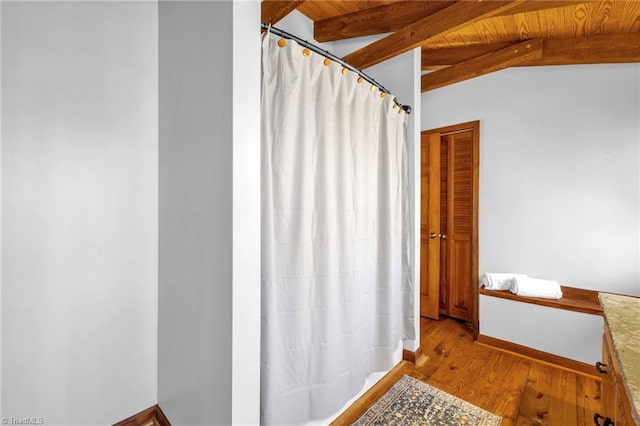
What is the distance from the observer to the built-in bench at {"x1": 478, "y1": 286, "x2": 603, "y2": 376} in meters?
2.06

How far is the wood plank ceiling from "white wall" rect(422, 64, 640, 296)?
0.23 meters

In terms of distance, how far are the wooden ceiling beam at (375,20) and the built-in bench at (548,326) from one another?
7.78ft

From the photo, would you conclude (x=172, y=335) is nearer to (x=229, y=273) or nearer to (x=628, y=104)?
(x=229, y=273)

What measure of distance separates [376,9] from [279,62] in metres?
1.29

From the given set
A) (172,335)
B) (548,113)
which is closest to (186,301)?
(172,335)

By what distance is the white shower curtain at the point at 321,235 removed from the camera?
1238mm

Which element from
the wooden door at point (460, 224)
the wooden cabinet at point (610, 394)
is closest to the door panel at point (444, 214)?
the wooden door at point (460, 224)

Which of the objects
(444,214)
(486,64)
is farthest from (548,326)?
(486,64)

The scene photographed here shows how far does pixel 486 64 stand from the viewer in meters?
2.43

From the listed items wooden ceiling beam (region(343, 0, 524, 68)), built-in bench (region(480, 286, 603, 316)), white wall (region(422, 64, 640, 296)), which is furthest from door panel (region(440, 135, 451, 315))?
wooden ceiling beam (region(343, 0, 524, 68))

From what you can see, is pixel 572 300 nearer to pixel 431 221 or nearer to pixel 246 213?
pixel 431 221

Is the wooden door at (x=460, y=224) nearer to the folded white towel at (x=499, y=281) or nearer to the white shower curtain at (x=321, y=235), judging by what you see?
the folded white towel at (x=499, y=281)

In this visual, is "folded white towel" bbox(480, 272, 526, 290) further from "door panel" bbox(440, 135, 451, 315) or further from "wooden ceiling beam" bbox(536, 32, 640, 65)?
"wooden ceiling beam" bbox(536, 32, 640, 65)

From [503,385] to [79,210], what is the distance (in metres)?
2.79
